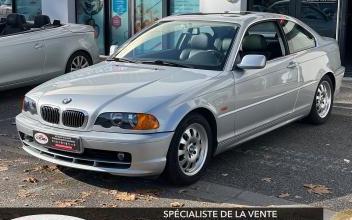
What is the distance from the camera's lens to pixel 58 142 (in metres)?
5.12

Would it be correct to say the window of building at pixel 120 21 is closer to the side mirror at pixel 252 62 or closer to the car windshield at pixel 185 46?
the car windshield at pixel 185 46

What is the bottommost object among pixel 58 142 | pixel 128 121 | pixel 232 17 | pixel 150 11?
pixel 58 142

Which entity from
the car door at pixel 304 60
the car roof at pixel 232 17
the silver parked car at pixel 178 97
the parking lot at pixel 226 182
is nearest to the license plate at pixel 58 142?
the silver parked car at pixel 178 97

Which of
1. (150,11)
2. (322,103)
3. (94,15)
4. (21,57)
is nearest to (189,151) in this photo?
(322,103)

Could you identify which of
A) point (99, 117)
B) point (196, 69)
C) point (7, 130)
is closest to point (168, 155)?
point (99, 117)

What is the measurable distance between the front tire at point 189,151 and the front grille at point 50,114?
3.48ft

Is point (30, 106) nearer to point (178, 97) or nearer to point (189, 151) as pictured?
point (178, 97)

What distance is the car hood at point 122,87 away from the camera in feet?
16.5

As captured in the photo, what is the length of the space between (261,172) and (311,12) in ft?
21.4

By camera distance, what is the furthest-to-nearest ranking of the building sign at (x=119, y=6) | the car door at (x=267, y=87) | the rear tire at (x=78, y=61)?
the building sign at (x=119, y=6), the rear tire at (x=78, y=61), the car door at (x=267, y=87)

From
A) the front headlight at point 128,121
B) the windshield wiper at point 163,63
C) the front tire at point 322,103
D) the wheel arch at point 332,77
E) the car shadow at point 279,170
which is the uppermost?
the windshield wiper at point 163,63

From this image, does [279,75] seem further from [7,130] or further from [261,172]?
[7,130]

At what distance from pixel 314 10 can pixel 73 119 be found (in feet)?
24.8

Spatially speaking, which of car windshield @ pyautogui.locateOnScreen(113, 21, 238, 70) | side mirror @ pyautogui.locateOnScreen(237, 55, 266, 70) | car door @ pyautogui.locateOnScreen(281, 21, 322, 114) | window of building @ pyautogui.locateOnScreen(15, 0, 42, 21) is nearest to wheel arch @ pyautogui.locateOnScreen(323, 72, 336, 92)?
car door @ pyautogui.locateOnScreen(281, 21, 322, 114)
